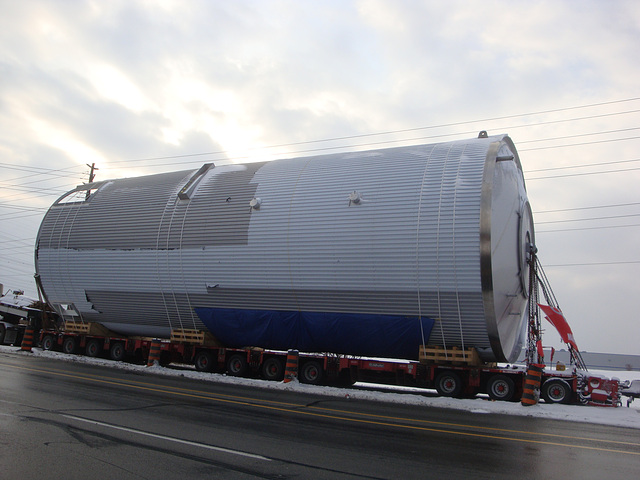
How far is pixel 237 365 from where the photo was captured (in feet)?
63.1

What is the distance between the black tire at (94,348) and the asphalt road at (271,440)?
10509 millimetres

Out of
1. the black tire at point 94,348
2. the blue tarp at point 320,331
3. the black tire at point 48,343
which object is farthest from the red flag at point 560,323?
the black tire at point 48,343

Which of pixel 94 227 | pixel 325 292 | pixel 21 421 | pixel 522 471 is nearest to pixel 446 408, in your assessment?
pixel 325 292

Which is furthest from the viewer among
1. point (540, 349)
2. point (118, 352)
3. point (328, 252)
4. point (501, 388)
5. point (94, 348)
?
point (94, 348)

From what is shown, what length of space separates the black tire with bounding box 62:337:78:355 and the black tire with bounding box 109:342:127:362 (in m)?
2.49

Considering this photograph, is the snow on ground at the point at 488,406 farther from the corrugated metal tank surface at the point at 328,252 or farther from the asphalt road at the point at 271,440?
the corrugated metal tank surface at the point at 328,252

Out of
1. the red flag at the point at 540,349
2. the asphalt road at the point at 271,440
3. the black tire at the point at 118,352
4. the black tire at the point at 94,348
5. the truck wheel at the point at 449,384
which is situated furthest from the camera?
the black tire at the point at 94,348

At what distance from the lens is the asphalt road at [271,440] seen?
6.21 m

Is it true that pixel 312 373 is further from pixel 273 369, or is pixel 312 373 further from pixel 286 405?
pixel 286 405

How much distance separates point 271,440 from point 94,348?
18.2 m

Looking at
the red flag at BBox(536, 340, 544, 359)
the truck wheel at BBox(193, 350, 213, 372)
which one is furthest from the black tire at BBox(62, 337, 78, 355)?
the red flag at BBox(536, 340, 544, 359)

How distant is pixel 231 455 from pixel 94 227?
703 inches

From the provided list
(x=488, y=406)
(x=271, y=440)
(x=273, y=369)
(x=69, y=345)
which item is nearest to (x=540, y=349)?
(x=488, y=406)

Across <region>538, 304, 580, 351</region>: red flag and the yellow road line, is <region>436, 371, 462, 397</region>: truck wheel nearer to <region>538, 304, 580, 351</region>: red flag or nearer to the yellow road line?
<region>538, 304, 580, 351</region>: red flag
